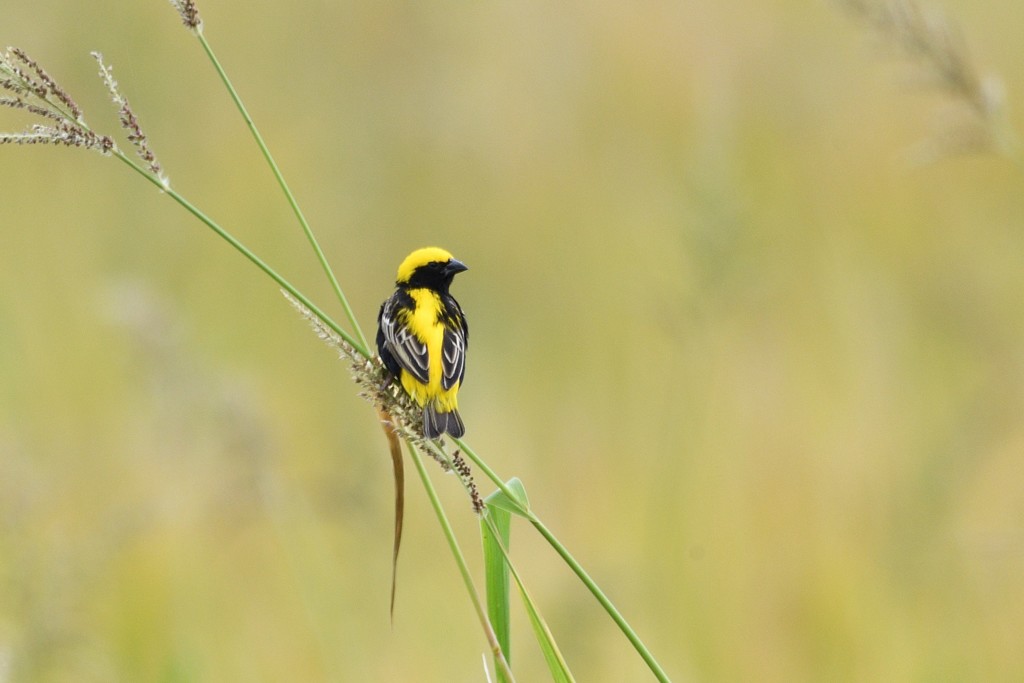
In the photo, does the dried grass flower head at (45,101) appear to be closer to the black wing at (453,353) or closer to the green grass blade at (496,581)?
the green grass blade at (496,581)

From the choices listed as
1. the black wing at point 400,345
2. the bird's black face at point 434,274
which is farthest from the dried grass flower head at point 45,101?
the bird's black face at point 434,274

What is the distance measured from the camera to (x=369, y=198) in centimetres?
586

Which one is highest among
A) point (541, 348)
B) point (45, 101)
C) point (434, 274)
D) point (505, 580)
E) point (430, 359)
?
point (541, 348)

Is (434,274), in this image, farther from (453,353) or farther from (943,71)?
(943,71)

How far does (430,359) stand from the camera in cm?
272

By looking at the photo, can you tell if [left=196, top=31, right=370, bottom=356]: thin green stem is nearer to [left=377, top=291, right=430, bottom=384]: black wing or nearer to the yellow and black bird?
the yellow and black bird

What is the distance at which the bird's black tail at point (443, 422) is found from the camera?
235 cm

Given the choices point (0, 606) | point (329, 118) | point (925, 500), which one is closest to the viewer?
point (0, 606)

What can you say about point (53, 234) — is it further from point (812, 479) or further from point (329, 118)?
point (812, 479)

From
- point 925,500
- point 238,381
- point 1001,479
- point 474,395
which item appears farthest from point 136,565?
point 1001,479

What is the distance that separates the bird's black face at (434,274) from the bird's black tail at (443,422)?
809 mm

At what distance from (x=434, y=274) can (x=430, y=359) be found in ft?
2.32

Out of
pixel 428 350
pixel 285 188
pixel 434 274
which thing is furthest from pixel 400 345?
pixel 285 188

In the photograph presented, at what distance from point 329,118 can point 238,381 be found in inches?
136
